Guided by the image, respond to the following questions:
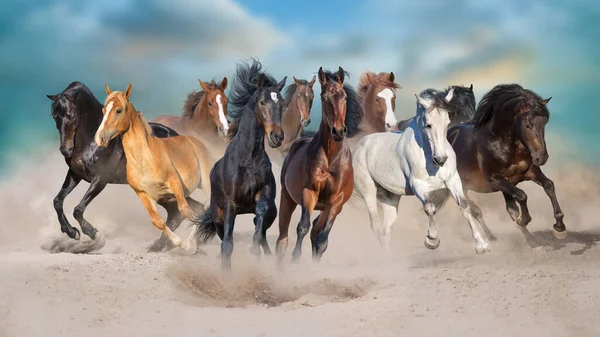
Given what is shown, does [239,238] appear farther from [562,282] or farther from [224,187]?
[562,282]

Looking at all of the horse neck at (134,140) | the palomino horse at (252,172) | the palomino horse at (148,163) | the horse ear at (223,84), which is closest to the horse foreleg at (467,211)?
the palomino horse at (252,172)

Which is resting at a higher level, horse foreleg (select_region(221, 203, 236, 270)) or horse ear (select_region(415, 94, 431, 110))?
horse ear (select_region(415, 94, 431, 110))

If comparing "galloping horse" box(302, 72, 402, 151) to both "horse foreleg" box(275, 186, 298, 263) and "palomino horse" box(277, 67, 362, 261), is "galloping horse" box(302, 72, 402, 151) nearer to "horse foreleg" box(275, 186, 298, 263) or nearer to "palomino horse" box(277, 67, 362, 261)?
"horse foreleg" box(275, 186, 298, 263)

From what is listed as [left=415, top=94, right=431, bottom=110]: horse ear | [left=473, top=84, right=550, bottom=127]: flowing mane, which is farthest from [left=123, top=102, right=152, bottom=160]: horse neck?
[left=473, top=84, right=550, bottom=127]: flowing mane

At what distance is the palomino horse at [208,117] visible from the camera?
1295 cm

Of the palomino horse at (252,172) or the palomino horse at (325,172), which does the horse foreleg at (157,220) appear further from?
the palomino horse at (325,172)

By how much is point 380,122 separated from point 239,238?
2708 mm

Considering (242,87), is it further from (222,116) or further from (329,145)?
(222,116)

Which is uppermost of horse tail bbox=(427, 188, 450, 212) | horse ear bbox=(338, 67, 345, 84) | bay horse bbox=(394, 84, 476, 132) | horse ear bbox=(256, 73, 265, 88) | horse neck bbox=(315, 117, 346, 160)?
bay horse bbox=(394, 84, 476, 132)

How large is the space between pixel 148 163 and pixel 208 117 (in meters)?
2.89

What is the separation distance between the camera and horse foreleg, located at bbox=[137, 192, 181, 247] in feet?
34.2

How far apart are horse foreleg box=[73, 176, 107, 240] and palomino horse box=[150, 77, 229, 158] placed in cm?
175

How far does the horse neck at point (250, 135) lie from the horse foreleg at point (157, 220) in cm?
164

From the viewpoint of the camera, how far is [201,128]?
44.7 ft
